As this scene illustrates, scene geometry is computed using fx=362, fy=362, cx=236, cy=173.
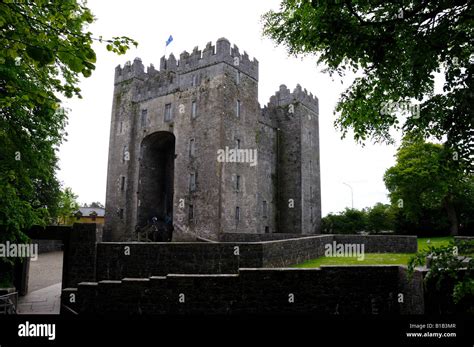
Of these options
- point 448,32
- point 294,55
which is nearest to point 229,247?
point 294,55

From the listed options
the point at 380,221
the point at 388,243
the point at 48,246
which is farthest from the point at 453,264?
the point at 48,246

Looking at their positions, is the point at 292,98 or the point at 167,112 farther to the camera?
the point at 292,98

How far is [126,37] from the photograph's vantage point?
530 cm

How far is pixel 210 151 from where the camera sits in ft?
89.7

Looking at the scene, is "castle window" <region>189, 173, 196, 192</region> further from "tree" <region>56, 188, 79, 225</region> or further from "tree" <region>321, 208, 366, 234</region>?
"tree" <region>321, 208, 366, 234</region>

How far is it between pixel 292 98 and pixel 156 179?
620 inches

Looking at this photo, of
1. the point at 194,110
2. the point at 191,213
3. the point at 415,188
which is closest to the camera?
the point at 191,213

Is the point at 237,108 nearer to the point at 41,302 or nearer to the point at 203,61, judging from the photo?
the point at 203,61

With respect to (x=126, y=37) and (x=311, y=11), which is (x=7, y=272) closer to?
(x=126, y=37)

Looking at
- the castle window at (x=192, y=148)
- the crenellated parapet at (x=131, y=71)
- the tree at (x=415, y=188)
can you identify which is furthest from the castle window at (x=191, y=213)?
the tree at (x=415, y=188)

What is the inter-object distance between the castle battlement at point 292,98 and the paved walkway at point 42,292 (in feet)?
82.5

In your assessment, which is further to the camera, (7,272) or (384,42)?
(7,272)

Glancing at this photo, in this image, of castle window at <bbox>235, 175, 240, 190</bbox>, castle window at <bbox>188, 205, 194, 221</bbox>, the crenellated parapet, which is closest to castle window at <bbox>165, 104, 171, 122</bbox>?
the crenellated parapet

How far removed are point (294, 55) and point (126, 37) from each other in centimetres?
465
